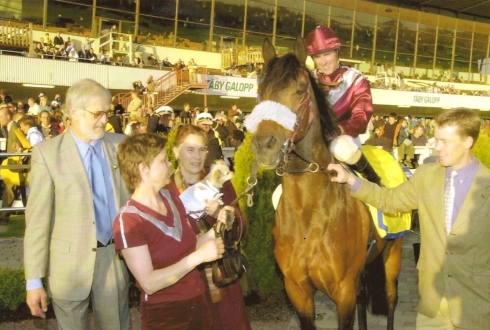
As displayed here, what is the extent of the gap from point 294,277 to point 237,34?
30634 mm

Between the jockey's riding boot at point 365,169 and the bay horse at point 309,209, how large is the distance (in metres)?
0.26

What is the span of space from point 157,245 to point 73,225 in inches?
25.4

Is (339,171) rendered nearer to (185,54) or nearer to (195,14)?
(185,54)

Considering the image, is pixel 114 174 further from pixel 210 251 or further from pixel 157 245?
pixel 210 251

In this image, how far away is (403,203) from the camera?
11.8ft

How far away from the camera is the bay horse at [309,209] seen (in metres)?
3.74

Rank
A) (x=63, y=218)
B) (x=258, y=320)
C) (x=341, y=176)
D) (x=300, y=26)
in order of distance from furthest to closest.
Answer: (x=300, y=26)
(x=258, y=320)
(x=341, y=176)
(x=63, y=218)

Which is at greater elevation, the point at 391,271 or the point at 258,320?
the point at 391,271

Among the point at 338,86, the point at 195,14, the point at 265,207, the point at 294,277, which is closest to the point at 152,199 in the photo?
the point at 294,277

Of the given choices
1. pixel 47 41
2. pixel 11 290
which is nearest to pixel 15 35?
pixel 47 41

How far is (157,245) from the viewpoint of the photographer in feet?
9.26

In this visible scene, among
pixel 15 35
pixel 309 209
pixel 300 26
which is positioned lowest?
pixel 309 209

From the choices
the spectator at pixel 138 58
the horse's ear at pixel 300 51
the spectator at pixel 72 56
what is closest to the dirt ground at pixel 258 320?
the horse's ear at pixel 300 51

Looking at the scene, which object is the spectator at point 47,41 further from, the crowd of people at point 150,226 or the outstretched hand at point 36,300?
the outstretched hand at point 36,300
